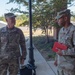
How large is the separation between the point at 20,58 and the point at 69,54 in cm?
136

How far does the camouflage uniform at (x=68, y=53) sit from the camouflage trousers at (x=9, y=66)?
1.05 meters

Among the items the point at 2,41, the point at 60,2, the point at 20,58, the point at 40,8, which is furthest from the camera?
the point at 40,8

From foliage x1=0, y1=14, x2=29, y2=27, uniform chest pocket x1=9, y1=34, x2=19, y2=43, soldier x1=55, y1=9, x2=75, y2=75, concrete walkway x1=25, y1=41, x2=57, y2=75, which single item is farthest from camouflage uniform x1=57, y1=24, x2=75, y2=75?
foliage x1=0, y1=14, x2=29, y2=27

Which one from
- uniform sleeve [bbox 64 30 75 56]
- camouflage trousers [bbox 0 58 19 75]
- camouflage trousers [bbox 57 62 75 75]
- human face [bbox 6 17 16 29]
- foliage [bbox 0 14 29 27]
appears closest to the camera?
uniform sleeve [bbox 64 30 75 56]

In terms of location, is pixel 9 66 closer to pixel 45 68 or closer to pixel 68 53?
pixel 68 53

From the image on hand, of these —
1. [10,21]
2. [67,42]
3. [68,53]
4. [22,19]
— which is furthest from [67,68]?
[22,19]

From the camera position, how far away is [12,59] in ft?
14.2

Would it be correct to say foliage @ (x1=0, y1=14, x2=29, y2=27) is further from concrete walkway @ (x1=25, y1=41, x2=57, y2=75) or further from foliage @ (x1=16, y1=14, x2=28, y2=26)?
concrete walkway @ (x1=25, y1=41, x2=57, y2=75)

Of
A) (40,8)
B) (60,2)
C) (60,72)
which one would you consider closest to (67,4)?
(60,2)

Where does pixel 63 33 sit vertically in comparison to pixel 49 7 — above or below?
above

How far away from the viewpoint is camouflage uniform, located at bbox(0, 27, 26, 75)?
4258 millimetres

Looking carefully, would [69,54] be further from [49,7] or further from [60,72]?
[49,7]

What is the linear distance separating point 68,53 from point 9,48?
128 cm

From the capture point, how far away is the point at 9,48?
4289 mm
